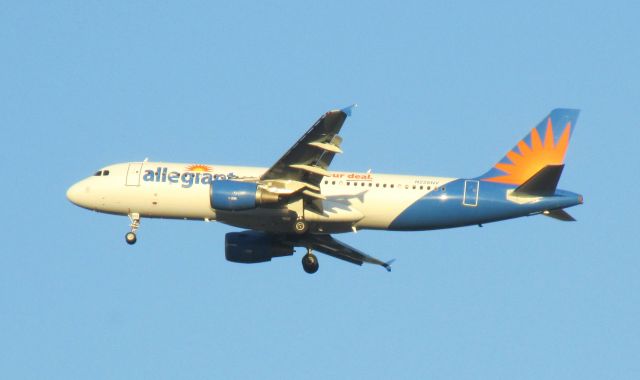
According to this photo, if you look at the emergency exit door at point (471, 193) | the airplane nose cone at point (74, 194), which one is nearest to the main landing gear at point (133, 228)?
the airplane nose cone at point (74, 194)

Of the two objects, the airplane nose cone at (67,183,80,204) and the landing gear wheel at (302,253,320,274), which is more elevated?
the airplane nose cone at (67,183,80,204)

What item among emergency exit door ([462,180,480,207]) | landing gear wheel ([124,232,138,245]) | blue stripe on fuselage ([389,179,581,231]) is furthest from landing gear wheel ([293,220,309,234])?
landing gear wheel ([124,232,138,245])

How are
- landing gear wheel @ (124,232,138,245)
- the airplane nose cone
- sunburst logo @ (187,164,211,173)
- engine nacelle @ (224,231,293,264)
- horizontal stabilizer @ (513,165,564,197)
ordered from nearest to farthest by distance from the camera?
1. horizontal stabilizer @ (513,165,564,197)
2. sunburst logo @ (187,164,211,173)
3. landing gear wheel @ (124,232,138,245)
4. the airplane nose cone
5. engine nacelle @ (224,231,293,264)

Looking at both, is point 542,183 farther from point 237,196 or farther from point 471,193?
point 237,196

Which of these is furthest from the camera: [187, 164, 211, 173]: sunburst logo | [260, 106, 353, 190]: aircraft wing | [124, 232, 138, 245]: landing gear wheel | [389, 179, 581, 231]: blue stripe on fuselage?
[124, 232, 138, 245]: landing gear wheel

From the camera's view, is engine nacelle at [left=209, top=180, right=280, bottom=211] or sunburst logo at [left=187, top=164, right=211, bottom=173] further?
sunburst logo at [left=187, top=164, right=211, bottom=173]

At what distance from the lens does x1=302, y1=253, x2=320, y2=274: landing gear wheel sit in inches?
2389

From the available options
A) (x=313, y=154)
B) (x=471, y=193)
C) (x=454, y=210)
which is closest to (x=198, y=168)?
(x=313, y=154)

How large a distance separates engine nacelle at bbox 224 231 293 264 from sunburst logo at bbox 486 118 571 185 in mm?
12077

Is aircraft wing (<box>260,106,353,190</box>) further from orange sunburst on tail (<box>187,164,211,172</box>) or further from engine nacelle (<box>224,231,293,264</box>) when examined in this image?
engine nacelle (<box>224,231,293,264</box>)

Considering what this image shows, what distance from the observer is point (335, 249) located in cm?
6350

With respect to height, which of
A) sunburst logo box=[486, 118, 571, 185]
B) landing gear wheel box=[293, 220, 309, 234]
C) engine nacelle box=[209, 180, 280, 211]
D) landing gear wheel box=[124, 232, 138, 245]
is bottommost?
landing gear wheel box=[124, 232, 138, 245]

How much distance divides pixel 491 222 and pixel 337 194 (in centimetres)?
785

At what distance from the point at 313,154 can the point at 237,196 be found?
413 cm
